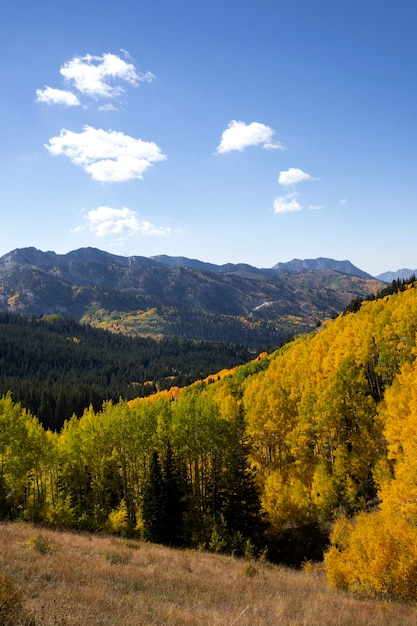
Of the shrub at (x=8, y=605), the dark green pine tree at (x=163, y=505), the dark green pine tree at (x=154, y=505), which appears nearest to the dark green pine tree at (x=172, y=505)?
the dark green pine tree at (x=163, y=505)

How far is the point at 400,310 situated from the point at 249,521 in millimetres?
37385

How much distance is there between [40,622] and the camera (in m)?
10.7

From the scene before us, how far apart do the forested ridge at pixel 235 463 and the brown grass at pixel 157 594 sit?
45.2ft

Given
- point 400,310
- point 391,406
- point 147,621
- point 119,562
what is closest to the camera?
point 147,621

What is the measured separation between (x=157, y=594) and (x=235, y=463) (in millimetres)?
28191

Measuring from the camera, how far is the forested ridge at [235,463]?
4178cm

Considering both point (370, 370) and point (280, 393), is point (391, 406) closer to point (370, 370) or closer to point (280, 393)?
point (280, 393)

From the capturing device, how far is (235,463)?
44594 mm

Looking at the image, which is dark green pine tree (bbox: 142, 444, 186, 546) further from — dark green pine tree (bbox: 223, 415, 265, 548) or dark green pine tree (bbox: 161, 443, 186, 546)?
dark green pine tree (bbox: 223, 415, 265, 548)

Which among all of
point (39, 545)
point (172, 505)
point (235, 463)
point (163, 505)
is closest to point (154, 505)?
point (163, 505)

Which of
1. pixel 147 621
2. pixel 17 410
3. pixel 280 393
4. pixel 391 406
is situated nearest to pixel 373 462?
pixel 391 406

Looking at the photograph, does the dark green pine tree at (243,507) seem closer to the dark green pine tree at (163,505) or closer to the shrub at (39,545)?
the dark green pine tree at (163,505)

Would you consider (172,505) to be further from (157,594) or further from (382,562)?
A: (157,594)

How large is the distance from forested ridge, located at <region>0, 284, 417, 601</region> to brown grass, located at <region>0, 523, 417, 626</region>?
45.2 ft
